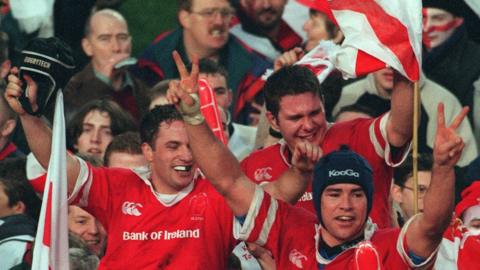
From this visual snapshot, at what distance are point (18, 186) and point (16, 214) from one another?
0.46 m

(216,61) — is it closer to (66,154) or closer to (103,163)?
(103,163)

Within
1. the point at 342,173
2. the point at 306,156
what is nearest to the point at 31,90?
the point at 306,156

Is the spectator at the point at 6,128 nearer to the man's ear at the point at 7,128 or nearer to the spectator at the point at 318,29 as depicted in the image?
the man's ear at the point at 7,128

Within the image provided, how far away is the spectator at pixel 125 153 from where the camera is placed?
42.7ft

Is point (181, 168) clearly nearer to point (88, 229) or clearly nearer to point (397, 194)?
point (88, 229)

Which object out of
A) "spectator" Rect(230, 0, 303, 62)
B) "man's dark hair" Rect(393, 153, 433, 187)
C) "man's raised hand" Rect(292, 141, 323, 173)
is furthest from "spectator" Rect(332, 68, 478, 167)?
"man's raised hand" Rect(292, 141, 323, 173)

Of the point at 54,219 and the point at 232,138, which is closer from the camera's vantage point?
the point at 54,219

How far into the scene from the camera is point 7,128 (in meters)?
14.0

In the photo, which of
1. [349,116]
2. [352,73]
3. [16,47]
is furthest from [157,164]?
[16,47]

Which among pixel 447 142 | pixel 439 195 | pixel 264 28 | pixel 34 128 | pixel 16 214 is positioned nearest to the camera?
pixel 447 142

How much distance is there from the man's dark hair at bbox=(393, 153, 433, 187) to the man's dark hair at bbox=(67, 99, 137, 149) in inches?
80.2

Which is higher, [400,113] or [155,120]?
[155,120]

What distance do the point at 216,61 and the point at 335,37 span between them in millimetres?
931

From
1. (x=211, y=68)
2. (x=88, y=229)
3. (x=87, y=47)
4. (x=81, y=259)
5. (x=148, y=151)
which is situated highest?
(x=87, y=47)
